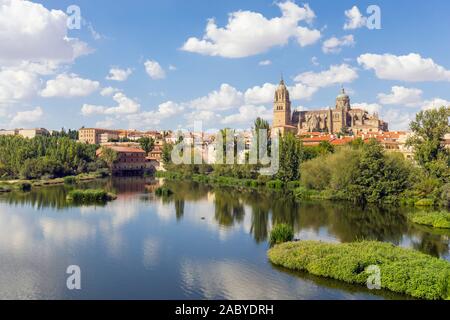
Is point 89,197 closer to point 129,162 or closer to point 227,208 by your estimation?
point 227,208

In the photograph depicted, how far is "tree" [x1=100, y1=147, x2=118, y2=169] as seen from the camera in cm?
5819

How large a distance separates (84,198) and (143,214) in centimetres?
729

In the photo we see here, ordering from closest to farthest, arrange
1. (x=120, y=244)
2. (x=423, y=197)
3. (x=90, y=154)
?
(x=120, y=244), (x=423, y=197), (x=90, y=154)

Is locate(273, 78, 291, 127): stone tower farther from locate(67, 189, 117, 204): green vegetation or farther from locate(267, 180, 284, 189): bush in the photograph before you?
locate(67, 189, 117, 204): green vegetation

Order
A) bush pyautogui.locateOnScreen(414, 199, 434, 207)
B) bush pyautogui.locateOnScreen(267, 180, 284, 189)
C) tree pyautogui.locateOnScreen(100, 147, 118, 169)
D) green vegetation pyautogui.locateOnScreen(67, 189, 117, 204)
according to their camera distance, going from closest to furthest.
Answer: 1. bush pyautogui.locateOnScreen(414, 199, 434, 207)
2. green vegetation pyautogui.locateOnScreen(67, 189, 117, 204)
3. bush pyautogui.locateOnScreen(267, 180, 284, 189)
4. tree pyautogui.locateOnScreen(100, 147, 118, 169)

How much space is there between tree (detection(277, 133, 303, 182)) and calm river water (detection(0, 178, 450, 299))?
23.0 ft

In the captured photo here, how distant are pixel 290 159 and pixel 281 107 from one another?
53.2 m

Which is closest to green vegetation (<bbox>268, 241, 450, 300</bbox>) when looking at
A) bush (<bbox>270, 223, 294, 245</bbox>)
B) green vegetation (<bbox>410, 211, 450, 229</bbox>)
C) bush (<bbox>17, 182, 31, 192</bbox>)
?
bush (<bbox>270, 223, 294, 245</bbox>)

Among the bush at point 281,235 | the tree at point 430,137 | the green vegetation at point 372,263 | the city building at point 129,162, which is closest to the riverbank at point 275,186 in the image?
the tree at point 430,137

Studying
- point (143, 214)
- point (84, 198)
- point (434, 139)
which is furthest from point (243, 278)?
point (434, 139)

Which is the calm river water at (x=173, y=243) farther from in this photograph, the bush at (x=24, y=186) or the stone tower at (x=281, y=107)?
the stone tower at (x=281, y=107)

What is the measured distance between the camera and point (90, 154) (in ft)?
183
